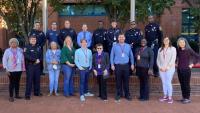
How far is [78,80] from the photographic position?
1348 centimetres

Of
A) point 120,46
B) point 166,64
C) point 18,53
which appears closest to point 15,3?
point 18,53

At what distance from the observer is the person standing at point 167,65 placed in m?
12.0

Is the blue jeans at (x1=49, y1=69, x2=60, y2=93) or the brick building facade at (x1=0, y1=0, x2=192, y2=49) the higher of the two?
the brick building facade at (x1=0, y1=0, x2=192, y2=49)

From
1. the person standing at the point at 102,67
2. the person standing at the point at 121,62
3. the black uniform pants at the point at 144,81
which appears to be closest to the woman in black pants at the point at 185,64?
the black uniform pants at the point at 144,81

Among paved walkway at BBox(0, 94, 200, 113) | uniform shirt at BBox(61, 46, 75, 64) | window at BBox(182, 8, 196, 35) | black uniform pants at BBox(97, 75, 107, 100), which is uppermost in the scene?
window at BBox(182, 8, 196, 35)

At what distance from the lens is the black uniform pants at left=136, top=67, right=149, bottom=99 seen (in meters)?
12.1

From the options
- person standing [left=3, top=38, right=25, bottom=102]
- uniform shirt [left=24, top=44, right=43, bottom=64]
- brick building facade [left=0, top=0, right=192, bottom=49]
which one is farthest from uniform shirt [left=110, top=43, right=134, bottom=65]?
brick building facade [left=0, top=0, right=192, bottom=49]

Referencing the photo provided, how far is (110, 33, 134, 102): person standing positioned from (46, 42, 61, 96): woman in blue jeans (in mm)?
1654

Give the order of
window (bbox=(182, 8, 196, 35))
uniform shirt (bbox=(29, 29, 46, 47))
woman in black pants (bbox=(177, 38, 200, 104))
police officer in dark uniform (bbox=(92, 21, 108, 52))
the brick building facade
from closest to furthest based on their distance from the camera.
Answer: woman in black pants (bbox=(177, 38, 200, 104)) → uniform shirt (bbox=(29, 29, 46, 47)) → police officer in dark uniform (bbox=(92, 21, 108, 52)) → the brick building facade → window (bbox=(182, 8, 196, 35))

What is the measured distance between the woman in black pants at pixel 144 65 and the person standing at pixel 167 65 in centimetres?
29

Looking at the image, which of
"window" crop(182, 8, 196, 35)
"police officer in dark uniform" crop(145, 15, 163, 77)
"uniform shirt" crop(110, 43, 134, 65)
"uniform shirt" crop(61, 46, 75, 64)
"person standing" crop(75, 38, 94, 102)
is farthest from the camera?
"window" crop(182, 8, 196, 35)

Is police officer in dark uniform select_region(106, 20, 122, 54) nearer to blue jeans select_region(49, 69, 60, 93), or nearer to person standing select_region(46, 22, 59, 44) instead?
person standing select_region(46, 22, 59, 44)

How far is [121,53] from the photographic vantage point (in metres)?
12.1

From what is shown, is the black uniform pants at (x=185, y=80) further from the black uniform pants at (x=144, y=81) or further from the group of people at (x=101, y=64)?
the black uniform pants at (x=144, y=81)
